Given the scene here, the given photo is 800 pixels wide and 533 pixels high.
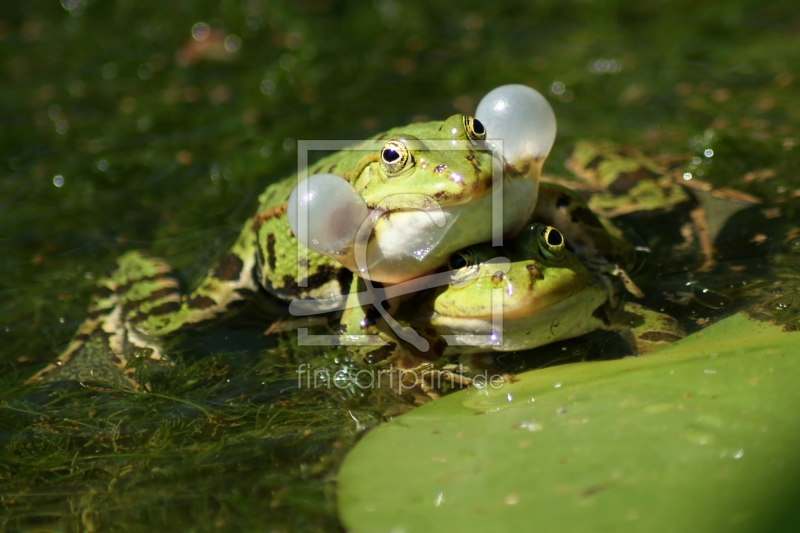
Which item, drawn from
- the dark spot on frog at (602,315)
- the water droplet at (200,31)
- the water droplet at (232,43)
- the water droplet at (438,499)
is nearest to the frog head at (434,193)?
the dark spot on frog at (602,315)

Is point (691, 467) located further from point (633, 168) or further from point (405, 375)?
point (633, 168)

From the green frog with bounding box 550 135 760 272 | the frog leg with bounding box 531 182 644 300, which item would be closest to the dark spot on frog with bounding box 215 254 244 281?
the frog leg with bounding box 531 182 644 300

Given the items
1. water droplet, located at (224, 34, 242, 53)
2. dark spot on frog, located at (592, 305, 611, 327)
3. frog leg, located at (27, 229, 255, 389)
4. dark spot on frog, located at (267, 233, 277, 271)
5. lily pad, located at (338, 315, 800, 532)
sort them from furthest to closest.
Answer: water droplet, located at (224, 34, 242, 53)
dark spot on frog, located at (267, 233, 277, 271)
frog leg, located at (27, 229, 255, 389)
dark spot on frog, located at (592, 305, 611, 327)
lily pad, located at (338, 315, 800, 532)

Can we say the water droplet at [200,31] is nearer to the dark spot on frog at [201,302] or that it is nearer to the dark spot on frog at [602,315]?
the dark spot on frog at [201,302]

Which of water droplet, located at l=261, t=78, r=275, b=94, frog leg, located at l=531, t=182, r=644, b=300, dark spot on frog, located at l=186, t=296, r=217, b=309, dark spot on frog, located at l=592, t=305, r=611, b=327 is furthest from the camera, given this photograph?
water droplet, located at l=261, t=78, r=275, b=94

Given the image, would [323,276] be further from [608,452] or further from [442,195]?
[608,452]

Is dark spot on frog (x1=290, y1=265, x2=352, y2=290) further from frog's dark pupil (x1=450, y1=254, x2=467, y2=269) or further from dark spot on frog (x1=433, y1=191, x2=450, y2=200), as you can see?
dark spot on frog (x1=433, y1=191, x2=450, y2=200)

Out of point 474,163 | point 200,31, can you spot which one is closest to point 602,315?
point 474,163
